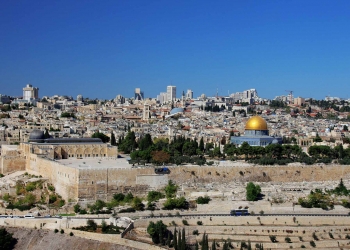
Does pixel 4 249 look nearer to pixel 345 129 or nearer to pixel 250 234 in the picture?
pixel 250 234

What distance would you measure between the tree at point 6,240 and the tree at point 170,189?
8860mm

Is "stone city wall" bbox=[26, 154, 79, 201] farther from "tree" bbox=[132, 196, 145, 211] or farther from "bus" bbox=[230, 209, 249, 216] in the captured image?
"bus" bbox=[230, 209, 249, 216]

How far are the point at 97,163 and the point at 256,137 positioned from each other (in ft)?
52.6

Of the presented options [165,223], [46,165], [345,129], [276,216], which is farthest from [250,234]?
[345,129]

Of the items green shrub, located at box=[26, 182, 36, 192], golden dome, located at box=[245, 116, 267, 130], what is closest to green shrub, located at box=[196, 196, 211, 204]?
green shrub, located at box=[26, 182, 36, 192]

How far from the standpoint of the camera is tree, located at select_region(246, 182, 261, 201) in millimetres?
32156

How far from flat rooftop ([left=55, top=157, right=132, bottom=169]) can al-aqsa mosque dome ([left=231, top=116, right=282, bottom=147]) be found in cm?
1214

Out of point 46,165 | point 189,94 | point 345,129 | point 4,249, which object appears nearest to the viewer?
point 4,249

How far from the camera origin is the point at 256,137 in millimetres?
48438

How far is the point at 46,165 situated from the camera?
36094 mm

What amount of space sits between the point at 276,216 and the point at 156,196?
6.75m

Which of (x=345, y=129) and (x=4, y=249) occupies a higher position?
(x=345, y=129)

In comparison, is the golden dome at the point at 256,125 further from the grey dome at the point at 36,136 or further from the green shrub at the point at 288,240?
the green shrub at the point at 288,240

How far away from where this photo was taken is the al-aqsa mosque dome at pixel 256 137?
4794 centimetres
